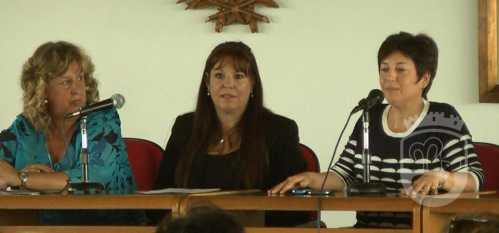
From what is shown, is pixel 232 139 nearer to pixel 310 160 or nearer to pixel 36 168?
pixel 310 160

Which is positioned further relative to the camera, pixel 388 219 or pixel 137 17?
pixel 137 17

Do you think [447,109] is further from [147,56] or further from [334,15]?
[147,56]

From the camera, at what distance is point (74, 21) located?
5094 mm

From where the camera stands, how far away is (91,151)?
12.8 feet

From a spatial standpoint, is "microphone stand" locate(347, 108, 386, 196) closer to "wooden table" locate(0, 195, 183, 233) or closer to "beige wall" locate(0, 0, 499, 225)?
"wooden table" locate(0, 195, 183, 233)

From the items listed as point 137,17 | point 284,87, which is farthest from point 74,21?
point 284,87

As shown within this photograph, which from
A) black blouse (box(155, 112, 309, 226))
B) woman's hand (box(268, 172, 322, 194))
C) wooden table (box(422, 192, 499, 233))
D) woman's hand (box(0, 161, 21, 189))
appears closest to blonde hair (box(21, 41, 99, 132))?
woman's hand (box(0, 161, 21, 189))

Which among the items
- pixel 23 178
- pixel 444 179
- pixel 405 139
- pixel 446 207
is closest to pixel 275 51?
pixel 405 139

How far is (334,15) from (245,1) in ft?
1.36

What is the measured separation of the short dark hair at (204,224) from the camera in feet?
5.07

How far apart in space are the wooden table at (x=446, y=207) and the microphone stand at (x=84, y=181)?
3.72 ft

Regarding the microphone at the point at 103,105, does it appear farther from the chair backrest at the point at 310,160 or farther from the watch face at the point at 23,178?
the chair backrest at the point at 310,160

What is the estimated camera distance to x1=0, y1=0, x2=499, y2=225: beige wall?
182 inches

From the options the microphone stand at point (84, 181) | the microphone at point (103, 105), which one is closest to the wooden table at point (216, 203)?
the microphone stand at point (84, 181)
